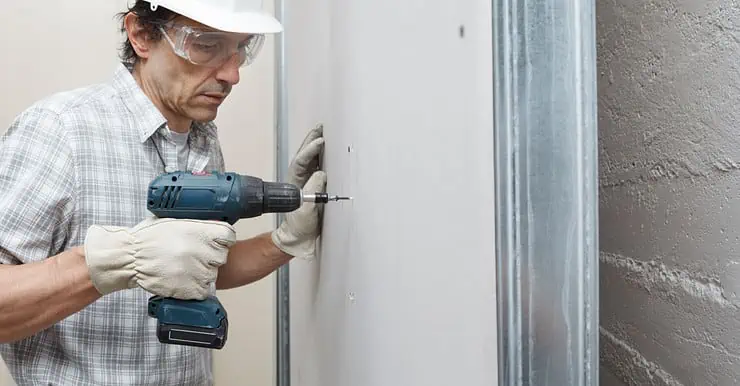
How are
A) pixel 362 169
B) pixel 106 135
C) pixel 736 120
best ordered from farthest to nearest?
pixel 106 135 → pixel 362 169 → pixel 736 120

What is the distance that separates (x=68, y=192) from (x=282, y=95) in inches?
42.0

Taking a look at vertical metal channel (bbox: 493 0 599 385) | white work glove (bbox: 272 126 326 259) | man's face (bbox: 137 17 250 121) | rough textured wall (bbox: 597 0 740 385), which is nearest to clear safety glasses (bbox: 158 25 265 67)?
man's face (bbox: 137 17 250 121)

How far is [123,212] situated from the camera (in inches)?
50.0

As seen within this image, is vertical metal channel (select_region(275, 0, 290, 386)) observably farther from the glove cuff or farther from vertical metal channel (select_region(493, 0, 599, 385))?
vertical metal channel (select_region(493, 0, 599, 385))

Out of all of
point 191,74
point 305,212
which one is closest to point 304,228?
point 305,212

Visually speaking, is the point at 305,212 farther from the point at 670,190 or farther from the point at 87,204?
the point at 670,190

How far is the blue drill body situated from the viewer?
1.12 metres

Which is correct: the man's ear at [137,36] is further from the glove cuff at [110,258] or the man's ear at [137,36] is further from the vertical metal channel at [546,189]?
the vertical metal channel at [546,189]

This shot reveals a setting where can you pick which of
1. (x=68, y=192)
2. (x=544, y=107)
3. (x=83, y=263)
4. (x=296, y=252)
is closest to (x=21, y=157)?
(x=68, y=192)

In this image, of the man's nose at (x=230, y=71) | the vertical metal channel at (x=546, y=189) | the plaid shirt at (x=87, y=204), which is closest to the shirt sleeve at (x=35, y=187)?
the plaid shirt at (x=87, y=204)

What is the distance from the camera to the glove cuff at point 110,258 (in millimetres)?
1055

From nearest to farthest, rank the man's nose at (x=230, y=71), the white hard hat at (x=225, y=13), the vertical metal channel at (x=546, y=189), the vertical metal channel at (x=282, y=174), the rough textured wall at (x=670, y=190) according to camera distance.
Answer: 1. the vertical metal channel at (x=546, y=189)
2. the rough textured wall at (x=670, y=190)
3. the white hard hat at (x=225, y=13)
4. the man's nose at (x=230, y=71)
5. the vertical metal channel at (x=282, y=174)

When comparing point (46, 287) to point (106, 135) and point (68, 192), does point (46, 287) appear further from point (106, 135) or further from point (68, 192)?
point (106, 135)

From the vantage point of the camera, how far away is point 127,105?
4.34 feet
